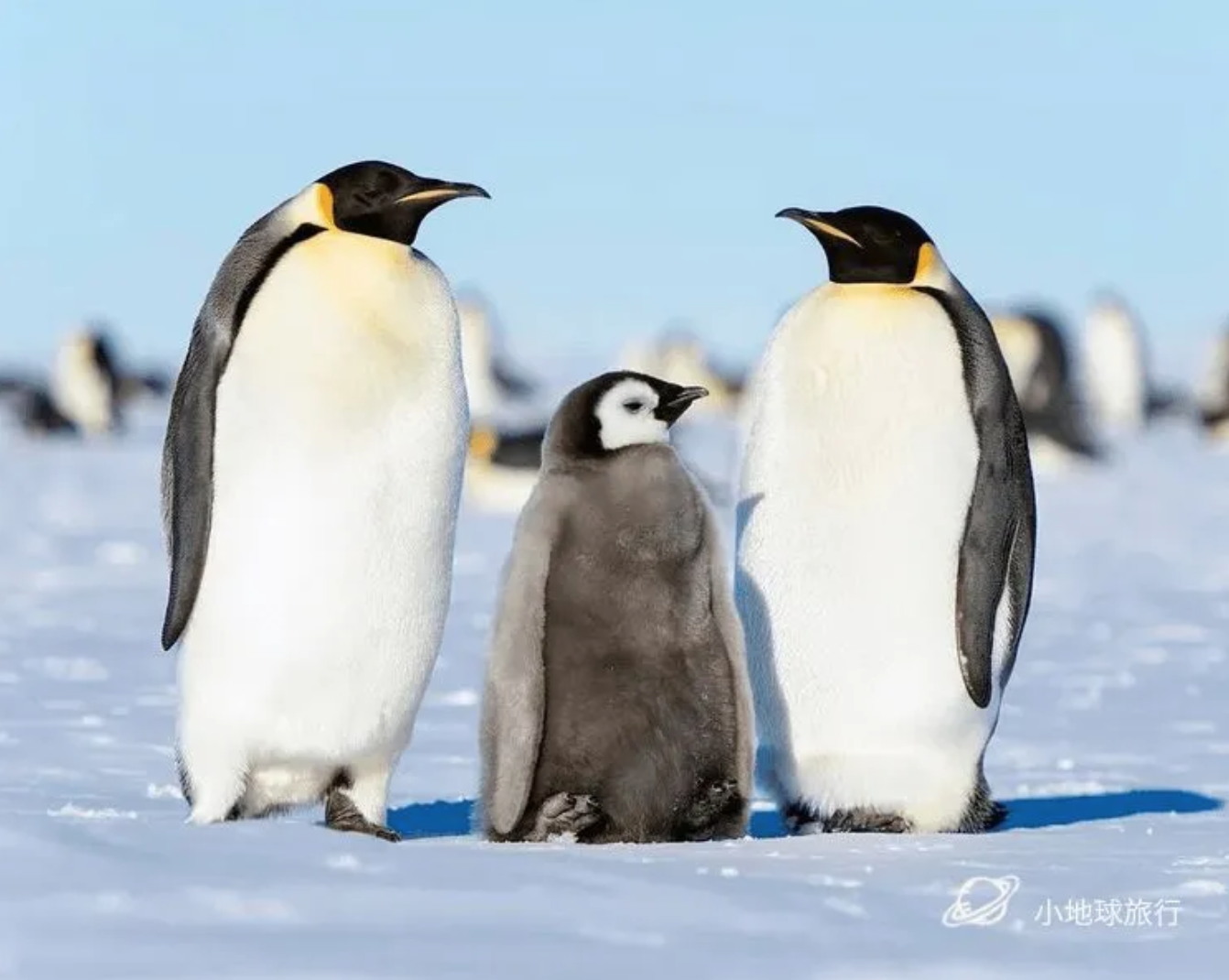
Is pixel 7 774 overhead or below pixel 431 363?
below

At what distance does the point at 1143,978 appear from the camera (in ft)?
10.6

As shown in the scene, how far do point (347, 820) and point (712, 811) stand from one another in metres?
0.74

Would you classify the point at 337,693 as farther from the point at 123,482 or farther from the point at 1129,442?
the point at 1129,442

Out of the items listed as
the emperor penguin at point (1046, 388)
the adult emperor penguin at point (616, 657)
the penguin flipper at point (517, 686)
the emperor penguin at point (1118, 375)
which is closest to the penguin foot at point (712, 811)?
the adult emperor penguin at point (616, 657)

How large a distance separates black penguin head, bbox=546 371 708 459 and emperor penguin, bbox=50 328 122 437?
23.1 metres

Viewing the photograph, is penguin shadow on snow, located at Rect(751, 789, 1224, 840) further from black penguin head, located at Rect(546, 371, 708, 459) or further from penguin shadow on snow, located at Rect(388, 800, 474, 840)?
black penguin head, located at Rect(546, 371, 708, 459)

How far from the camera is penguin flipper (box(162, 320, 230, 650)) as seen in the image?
187 inches

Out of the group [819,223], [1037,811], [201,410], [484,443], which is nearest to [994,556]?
[1037,811]

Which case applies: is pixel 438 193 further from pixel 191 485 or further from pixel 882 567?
pixel 882 567

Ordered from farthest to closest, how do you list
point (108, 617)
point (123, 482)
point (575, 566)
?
point (123, 482) < point (108, 617) < point (575, 566)

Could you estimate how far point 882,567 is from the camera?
519 cm

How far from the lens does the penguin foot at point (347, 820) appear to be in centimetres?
462

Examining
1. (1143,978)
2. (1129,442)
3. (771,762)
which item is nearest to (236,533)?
(771,762)

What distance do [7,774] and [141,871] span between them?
2.52 meters
